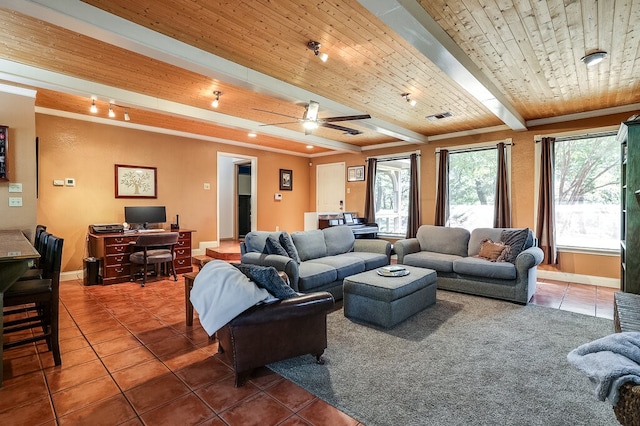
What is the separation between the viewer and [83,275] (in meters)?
5.08

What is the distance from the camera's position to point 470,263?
4.22 m

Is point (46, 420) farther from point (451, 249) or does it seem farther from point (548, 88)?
point (548, 88)

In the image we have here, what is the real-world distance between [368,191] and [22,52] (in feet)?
20.1

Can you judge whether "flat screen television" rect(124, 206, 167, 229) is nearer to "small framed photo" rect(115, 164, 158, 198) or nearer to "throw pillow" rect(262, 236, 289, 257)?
"small framed photo" rect(115, 164, 158, 198)

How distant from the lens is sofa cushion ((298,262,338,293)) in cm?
362

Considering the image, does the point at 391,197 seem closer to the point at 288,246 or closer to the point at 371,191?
the point at 371,191

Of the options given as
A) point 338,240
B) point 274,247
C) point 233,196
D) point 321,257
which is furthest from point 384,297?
point 233,196

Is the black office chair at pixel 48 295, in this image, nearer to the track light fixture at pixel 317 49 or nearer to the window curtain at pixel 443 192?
the track light fixture at pixel 317 49

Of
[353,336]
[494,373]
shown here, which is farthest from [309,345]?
[494,373]

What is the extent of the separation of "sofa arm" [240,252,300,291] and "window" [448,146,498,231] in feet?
13.6

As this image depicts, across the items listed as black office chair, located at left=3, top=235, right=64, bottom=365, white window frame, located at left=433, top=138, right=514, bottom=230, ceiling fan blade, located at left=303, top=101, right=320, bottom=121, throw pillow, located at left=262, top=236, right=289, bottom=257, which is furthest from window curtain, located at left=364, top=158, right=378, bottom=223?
black office chair, located at left=3, top=235, right=64, bottom=365

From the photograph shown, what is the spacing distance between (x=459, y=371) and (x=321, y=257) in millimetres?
2580

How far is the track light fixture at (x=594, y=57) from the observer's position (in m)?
2.98

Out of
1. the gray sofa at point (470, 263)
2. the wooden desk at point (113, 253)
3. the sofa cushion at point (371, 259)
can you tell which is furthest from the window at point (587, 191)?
the wooden desk at point (113, 253)
